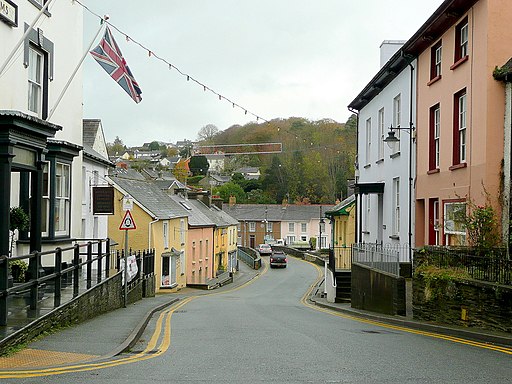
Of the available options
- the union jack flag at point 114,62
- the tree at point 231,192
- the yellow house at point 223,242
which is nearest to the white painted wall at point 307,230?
the tree at point 231,192

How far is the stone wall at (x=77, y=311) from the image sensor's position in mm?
10144

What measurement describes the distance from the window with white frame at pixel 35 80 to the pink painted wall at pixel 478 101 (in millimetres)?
11313

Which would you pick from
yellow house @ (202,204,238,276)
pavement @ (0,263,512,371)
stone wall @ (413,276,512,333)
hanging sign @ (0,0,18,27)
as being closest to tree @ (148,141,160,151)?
yellow house @ (202,204,238,276)

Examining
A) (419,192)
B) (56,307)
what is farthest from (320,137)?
(56,307)

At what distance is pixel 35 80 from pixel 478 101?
11.5 meters

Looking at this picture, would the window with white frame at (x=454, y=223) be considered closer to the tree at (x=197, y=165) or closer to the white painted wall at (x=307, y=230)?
the white painted wall at (x=307, y=230)

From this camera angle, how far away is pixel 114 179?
132 feet

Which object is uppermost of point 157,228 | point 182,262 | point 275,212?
point 275,212

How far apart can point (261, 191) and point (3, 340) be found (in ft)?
336

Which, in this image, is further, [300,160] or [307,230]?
[307,230]

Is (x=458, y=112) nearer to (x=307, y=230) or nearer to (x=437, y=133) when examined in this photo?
(x=437, y=133)

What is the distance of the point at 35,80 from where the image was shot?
57.9ft

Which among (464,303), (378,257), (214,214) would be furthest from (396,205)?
(214,214)

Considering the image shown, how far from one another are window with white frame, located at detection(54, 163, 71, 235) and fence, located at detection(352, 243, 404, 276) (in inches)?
369
